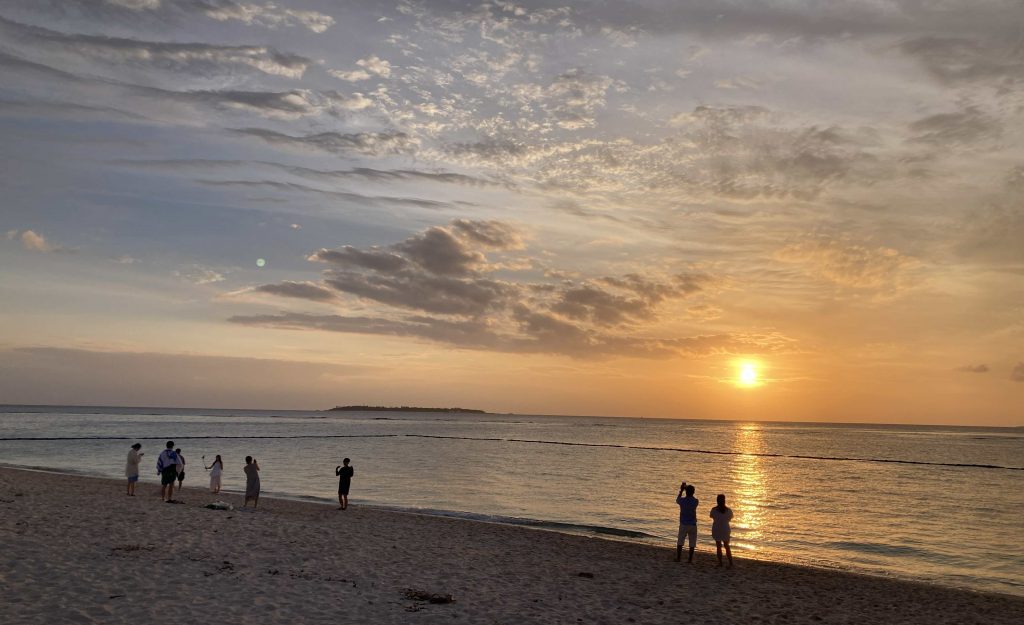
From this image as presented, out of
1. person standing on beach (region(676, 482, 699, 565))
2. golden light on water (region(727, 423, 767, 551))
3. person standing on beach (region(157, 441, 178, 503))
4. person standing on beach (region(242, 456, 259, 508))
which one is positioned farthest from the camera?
golden light on water (region(727, 423, 767, 551))

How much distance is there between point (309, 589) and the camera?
14352 millimetres

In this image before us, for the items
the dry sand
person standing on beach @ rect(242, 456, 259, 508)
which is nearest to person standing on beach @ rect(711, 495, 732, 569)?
the dry sand

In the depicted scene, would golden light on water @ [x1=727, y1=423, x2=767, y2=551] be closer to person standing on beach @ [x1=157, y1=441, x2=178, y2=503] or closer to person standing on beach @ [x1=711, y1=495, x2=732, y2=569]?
person standing on beach @ [x1=711, y1=495, x2=732, y2=569]

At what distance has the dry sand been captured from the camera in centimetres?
1268

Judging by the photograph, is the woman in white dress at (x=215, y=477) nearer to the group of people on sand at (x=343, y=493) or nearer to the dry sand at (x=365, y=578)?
the group of people on sand at (x=343, y=493)

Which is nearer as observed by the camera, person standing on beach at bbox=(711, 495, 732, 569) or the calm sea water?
person standing on beach at bbox=(711, 495, 732, 569)

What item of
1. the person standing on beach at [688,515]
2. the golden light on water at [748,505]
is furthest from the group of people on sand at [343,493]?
the golden light on water at [748,505]

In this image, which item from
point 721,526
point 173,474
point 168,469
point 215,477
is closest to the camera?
point 721,526

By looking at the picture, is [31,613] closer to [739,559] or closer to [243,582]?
[243,582]

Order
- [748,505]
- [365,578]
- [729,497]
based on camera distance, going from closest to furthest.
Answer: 1. [365,578]
2. [748,505]
3. [729,497]

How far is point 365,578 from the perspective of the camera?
1602cm

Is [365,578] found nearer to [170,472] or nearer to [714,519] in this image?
[714,519]

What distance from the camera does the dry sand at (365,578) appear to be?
12.7m

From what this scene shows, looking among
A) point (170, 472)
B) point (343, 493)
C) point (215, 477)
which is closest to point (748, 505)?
point (343, 493)
